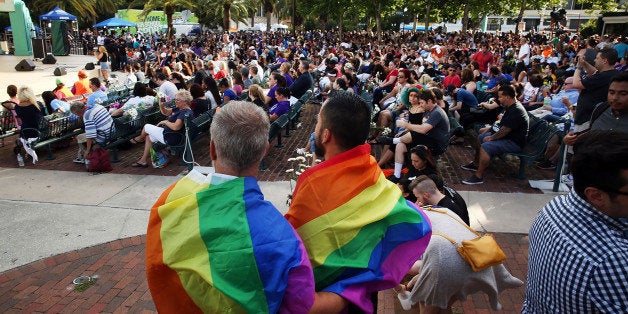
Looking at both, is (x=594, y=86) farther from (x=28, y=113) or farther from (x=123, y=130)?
(x=28, y=113)

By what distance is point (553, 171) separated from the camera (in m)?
7.44

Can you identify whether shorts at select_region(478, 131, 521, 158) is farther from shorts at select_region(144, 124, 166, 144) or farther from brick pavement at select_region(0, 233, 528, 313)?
shorts at select_region(144, 124, 166, 144)

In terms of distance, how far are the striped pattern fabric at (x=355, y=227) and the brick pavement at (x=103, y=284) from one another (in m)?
1.99

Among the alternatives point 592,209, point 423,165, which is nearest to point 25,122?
point 423,165

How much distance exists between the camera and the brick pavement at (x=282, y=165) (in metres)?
6.92

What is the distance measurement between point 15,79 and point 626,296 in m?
24.1

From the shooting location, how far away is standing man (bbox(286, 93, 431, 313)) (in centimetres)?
184

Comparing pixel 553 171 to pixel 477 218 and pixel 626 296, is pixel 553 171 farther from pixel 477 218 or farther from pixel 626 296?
pixel 626 296

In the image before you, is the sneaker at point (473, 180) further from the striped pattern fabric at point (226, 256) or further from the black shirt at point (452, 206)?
the striped pattern fabric at point (226, 256)

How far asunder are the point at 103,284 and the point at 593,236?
4302mm

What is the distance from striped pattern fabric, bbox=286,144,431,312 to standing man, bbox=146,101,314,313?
0.19 meters

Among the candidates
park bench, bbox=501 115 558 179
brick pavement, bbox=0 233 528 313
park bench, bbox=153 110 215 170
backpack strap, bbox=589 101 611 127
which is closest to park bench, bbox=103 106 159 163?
park bench, bbox=153 110 215 170

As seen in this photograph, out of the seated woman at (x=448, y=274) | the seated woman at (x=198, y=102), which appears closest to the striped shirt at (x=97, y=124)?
the seated woman at (x=198, y=102)

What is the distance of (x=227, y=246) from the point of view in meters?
1.64
